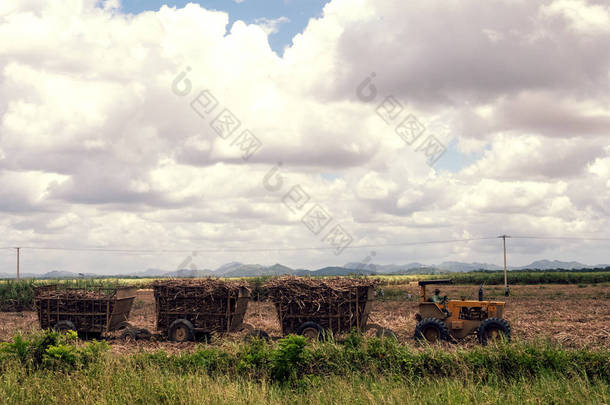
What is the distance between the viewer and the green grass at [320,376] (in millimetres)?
10789

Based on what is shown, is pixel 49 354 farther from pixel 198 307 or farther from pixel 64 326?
pixel 64 326

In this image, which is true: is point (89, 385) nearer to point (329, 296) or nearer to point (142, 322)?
point (329, 296)

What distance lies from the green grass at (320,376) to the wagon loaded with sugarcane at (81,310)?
6.24m

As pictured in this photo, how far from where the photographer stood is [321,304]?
18266 millimetres

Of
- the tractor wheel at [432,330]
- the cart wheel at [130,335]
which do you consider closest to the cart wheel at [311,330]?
the tractor wheel at [432,330]

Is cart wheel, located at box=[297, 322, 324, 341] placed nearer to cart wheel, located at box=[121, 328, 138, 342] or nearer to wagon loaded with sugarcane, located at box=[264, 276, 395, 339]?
wagon loaded with sugarcane, located at box=[264, 276, 395, 339]

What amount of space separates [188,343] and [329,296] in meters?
5.16

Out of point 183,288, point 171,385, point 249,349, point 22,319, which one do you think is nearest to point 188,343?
point 183,288

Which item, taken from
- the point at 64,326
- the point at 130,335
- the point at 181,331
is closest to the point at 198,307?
the point at 181,331

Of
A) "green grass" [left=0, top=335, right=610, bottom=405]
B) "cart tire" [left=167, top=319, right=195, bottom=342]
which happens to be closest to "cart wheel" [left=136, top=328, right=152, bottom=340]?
"cart tire" [left=167, top=319, right=195, bottom=342]

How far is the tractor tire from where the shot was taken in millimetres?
17297

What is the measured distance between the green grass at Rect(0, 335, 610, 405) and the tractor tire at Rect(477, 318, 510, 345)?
4119mm

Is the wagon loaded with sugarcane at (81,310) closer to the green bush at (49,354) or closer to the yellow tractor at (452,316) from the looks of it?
the green bush at (49,354)

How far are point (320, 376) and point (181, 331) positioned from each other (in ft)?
26.4
